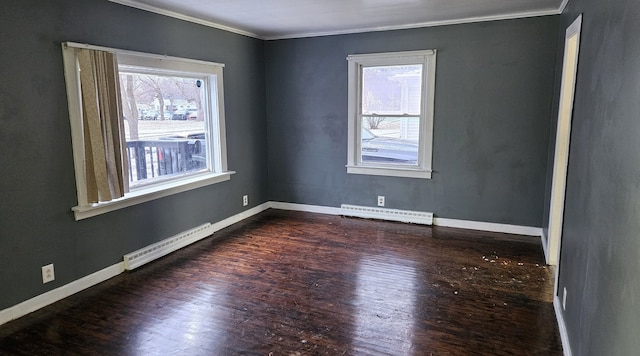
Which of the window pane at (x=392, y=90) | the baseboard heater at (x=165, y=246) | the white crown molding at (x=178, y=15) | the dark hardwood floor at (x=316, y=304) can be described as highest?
the white crown molding at (x=178, y=15)

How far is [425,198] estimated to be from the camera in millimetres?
5000

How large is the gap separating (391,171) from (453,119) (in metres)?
0.97

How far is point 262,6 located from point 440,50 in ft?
6.97

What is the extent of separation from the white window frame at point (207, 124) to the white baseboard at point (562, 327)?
344 centimetres

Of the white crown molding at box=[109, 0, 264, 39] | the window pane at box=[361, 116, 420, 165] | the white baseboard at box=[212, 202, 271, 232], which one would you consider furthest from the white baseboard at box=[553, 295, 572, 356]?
the white crown molding at box=[109, 0, 264, 39]

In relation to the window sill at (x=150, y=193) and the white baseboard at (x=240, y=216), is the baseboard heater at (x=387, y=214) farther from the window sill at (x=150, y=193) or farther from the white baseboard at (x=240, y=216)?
the window sill at (x=150, y=193)

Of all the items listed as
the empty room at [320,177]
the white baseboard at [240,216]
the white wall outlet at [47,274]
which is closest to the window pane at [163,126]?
the empty room at [320,177]

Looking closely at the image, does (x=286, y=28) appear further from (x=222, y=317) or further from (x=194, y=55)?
(x=222, y=317)

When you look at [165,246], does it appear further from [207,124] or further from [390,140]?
[390,140]

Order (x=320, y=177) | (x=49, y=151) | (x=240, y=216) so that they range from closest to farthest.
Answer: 1. (x=49, y=151)
2. (x=240, y=216)
3. (x=320, y=177)

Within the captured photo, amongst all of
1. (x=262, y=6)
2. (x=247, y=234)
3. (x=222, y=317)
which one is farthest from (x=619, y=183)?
(x=247, y=234)

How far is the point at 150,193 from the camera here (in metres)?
3.79

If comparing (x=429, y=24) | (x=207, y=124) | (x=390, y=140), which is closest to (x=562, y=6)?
(x=429, y=24)

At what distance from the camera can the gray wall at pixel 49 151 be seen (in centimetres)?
271
